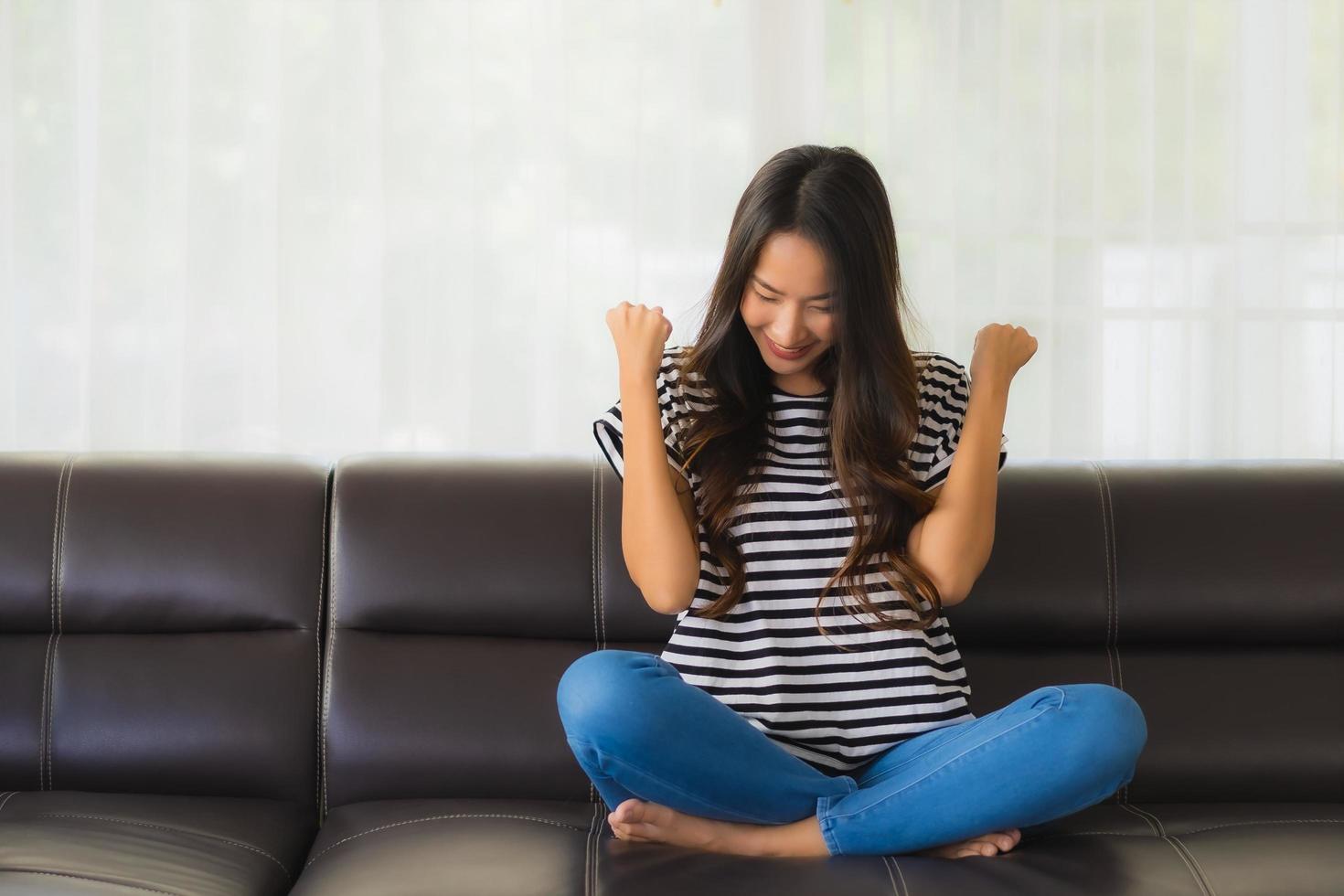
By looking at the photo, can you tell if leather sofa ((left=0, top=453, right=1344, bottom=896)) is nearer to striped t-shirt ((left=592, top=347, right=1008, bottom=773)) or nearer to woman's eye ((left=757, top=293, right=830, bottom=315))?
striped t-shirt ((left=592, top=347, right=1008, bottom=773))

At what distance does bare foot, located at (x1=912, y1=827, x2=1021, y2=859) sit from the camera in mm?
1410

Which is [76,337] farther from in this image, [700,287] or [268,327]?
[700,287]

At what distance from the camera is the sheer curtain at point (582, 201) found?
7.30 ft

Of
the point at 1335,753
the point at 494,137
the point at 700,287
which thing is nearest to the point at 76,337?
the point at 494,137

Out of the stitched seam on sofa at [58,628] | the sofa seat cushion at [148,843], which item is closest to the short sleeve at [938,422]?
the sofa seat cushion at [148,843]

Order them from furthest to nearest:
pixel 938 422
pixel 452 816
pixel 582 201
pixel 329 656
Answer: pixel 582 201, pixel 329 656, pixel 938 422, pixel 452 816

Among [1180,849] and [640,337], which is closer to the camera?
[1180,849]

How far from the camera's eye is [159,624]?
5.73 ft

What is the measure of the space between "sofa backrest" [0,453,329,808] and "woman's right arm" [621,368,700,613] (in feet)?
1.75

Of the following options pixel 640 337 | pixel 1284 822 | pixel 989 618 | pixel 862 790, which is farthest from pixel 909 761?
pixel 640 337

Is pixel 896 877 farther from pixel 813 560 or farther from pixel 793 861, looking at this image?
pixel 813 560

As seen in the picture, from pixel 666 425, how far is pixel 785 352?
188 millimetres

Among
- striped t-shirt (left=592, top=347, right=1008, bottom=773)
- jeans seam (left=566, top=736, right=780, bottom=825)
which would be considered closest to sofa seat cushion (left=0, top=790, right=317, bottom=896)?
jeans seam (left=566, top=736, right=780, bottom=825)

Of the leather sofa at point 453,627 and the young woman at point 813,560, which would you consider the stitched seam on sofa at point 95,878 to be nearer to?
the leather sofa at point 453,627
